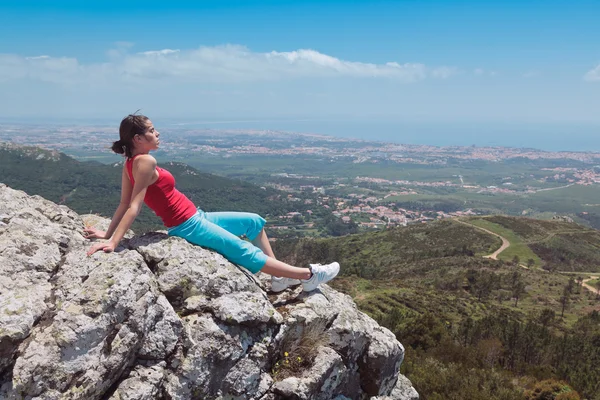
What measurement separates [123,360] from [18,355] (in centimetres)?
Result: 117

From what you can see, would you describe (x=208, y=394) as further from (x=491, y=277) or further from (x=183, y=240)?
(x=491, y=277)

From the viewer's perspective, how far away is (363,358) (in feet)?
25.3

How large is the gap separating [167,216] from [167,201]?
271mm

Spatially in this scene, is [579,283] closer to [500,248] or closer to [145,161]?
[500,248]

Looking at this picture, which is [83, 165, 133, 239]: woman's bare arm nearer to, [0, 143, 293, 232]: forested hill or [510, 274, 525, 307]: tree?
[510, 274, 525, 307]: tree

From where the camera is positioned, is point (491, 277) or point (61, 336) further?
point (491, 277)

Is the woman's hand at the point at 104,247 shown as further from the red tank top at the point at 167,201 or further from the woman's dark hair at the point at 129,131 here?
the woman's dark hair at the point at 129,131

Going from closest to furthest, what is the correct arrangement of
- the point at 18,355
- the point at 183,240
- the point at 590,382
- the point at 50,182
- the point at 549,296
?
1. the point at 18,355
2. the point at 183,240
3. the point at 590,382
4. the point at 549,296
5. the point at 50,182

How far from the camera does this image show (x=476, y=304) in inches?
2383

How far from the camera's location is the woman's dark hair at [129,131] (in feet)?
21.3

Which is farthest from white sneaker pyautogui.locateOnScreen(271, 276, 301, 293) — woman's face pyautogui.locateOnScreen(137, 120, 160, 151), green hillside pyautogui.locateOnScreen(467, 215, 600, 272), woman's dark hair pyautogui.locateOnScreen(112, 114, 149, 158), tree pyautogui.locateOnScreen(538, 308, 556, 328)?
green hillside pyautogui.locateOnScreen(467, 215, 600, 272)

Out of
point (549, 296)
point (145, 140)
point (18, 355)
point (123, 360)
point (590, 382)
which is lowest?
point (549, 296)

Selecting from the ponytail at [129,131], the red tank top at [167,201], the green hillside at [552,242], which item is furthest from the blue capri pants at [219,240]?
the green hillside at [552,242]

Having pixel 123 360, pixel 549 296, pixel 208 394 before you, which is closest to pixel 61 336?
pixel 123 360
